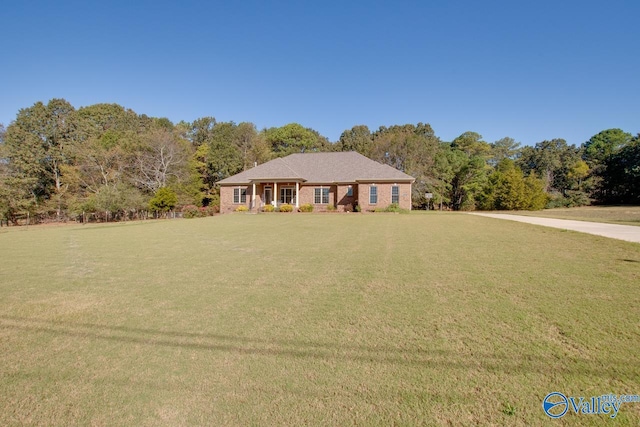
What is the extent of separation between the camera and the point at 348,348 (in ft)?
10.2

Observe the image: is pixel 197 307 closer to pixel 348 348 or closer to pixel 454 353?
pixel 348 348

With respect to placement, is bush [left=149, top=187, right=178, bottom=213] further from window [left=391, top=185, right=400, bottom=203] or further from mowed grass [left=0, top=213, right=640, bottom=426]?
mowed grass [left=0, top=213, right=640, bottom=426]

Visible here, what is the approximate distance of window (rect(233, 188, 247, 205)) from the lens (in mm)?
29500

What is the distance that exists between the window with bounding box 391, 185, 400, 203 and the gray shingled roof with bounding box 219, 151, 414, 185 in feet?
2.80

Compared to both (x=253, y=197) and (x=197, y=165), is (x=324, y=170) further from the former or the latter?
(x=197, y=165)

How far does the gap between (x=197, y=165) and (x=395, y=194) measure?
26.4 meters

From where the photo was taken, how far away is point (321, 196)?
92.8 ft

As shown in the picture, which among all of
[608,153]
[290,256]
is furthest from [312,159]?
[608,153]

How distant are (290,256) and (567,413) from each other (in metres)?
6.16

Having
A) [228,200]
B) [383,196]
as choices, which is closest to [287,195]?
[228,200]

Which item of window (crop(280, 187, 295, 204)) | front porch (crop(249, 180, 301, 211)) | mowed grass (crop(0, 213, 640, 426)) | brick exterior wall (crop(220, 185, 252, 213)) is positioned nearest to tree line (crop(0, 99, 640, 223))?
brick exterior wall (crop(220, 185, 252, 213))

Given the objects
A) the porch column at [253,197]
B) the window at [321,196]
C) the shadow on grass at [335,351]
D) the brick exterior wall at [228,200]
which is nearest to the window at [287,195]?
the window at [321,196]

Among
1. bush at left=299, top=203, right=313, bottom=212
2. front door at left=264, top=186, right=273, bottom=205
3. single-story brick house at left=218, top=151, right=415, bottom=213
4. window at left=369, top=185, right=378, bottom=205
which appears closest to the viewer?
single-story brick house at left=218, top=151, right=415, bottom=213

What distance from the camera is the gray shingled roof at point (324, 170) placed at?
27.0 meters
